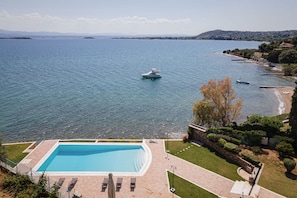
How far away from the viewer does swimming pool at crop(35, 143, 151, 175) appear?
71.8ft

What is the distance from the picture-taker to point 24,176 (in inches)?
634

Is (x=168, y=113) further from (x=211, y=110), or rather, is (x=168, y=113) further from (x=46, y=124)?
(x=46, y=124)

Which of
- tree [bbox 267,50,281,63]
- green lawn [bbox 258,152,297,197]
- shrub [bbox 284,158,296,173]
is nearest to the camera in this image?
green lawn [bbox 258,152,297,197]

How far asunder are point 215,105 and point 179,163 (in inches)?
435

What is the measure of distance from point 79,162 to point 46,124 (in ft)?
48.1

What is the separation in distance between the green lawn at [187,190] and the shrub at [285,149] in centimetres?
870

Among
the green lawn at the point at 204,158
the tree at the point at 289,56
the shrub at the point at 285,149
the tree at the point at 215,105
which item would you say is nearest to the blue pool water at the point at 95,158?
the green lawn at the point at 204,158

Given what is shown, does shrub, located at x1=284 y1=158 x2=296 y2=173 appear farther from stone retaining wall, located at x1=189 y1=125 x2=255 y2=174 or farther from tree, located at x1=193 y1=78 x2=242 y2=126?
tree, located at x1=193 y1=78 x2=242 y2=126

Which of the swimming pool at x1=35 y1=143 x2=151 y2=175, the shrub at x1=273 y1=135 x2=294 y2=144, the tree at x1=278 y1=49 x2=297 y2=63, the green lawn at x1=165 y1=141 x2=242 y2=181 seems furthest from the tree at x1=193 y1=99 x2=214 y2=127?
the tree at x1=278 y1=49 x2=297 y2=63

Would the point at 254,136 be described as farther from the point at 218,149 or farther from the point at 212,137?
the point at 212,137

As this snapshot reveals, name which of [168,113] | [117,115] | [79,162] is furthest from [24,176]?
[168,113]

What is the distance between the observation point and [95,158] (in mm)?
24547

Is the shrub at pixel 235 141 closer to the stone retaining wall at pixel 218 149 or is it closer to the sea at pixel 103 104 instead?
the stone retaining wall at pixel 218 149

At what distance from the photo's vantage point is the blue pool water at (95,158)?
22203mm
